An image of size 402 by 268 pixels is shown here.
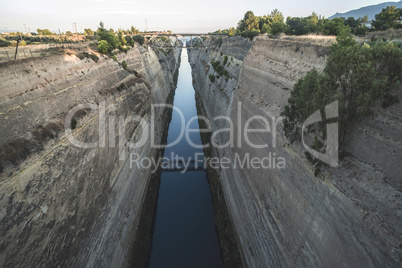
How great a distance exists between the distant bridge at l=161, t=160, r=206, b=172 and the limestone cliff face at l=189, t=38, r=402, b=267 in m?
4.62

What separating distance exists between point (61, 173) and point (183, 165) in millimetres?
12511

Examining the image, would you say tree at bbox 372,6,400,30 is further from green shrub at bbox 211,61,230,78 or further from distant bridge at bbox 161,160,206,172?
distant bridge at bbox 161,160,206,172

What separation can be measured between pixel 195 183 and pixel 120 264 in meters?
9.27

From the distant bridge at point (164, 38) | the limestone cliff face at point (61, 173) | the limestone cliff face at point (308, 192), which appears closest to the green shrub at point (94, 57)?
the limestone cliff face at point (61, 173)

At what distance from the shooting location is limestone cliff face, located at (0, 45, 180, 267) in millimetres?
7469

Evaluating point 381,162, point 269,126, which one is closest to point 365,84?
point 381,162

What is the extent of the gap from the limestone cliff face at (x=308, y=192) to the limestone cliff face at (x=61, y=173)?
7685mm

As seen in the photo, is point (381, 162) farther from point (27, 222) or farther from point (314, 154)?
point (27, 222)

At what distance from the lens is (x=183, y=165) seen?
69.0ft

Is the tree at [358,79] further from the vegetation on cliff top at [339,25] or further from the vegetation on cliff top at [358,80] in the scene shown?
the vegetation on cliff top at [339,25]

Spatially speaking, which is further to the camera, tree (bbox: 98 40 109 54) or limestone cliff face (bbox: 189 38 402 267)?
tree (bbox: 98 40 109 54)

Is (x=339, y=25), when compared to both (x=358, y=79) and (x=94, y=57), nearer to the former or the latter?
(x=358, y=79)

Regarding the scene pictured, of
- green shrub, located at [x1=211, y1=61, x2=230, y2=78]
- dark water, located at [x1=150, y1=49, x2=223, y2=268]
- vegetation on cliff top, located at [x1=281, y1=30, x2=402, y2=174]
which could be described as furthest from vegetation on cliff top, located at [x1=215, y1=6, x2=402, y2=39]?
dark water, located at [x1=150, y1=49, x2=223, y2=268]

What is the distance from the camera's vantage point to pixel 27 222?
296 inches
